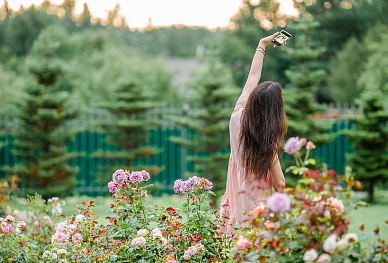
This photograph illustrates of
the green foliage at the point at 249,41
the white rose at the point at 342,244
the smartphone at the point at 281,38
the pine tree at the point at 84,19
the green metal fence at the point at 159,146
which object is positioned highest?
the pine tree at the point at 84,19

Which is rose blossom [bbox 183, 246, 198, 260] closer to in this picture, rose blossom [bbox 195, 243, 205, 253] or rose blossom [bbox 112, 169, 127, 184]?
rose blossom [bbox 195, 243, 205, 253]

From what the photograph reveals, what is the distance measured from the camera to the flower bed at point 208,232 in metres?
2.22

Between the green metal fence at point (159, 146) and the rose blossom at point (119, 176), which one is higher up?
the rose blossom at point (119, 176)

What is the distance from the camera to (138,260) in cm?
306

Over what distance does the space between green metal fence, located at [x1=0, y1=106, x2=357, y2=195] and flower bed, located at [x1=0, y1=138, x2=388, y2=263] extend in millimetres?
6437

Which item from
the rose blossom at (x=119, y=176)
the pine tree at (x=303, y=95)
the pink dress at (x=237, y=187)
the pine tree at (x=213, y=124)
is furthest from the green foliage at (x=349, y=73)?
the rose blossom at (x=119, y=176)

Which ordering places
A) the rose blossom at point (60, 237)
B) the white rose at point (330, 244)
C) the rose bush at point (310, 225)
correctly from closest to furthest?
the white rose at point (330, 244) → the rose bush at point (310, 225) → the rose blossom at point (60, 237)

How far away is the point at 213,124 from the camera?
976 centimetres

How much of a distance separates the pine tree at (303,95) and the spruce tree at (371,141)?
2.39ft

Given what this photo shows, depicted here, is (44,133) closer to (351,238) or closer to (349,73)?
(351,238)

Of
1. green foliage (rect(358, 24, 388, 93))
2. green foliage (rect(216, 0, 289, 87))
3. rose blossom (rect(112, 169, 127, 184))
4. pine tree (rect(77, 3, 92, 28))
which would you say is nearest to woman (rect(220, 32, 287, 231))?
rose blossom (rect(112, 169, 127, 184))

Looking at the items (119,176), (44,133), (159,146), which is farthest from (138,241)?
(159,146)

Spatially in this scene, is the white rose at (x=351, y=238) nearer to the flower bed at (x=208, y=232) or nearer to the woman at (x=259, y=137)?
the flower bed at (x=208, y=232)

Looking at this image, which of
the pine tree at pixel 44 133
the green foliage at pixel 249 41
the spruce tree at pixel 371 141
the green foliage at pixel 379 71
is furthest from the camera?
the green foliage at pixel 249 41
